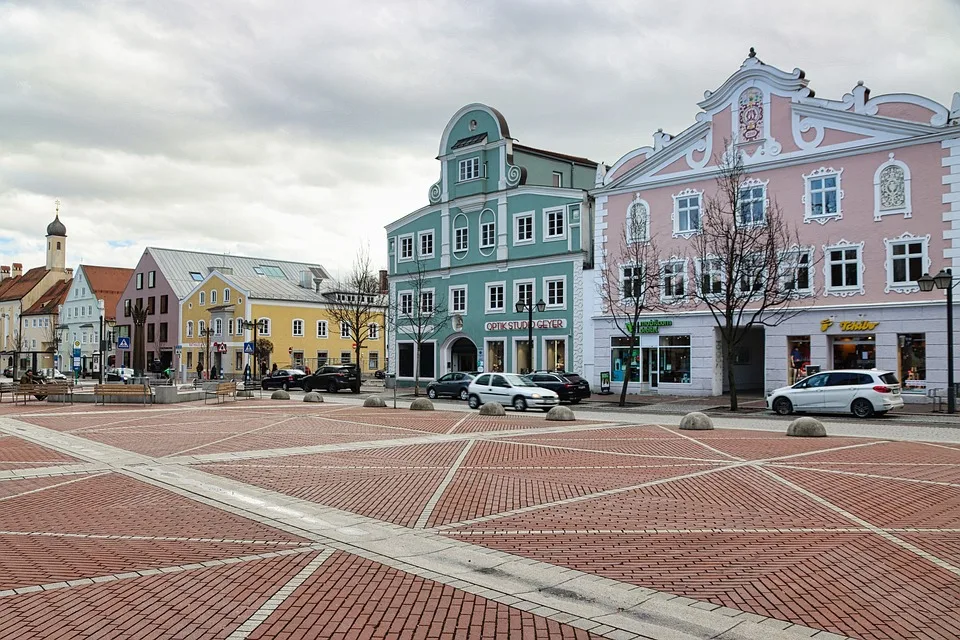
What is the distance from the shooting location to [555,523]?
32.5ft

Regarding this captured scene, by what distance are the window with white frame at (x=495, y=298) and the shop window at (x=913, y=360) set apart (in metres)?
21.5

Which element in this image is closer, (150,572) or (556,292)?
(150,572)

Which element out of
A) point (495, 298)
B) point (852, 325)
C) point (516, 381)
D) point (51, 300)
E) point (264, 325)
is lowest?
point (516, 381)

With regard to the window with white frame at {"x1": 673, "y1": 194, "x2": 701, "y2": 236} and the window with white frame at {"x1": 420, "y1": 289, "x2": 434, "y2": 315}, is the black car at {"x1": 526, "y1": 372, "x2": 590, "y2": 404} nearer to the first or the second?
the window with white frame at {"x1": 673, "y1": 194, "x2": 701, "y2": 236}

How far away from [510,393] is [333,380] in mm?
16749

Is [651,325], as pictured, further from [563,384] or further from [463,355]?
[463,355]

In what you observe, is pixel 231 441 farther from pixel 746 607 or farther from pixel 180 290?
pixel 180 290

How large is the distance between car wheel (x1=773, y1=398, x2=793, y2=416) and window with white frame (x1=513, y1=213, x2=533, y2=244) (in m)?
20.4

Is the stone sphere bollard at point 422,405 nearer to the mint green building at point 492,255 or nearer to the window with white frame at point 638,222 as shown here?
the mint green building at point 492,255

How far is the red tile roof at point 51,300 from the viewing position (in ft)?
338

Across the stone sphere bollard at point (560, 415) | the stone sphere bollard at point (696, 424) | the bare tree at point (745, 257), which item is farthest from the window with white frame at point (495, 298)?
the stone sphere bollard at point (696, 424)

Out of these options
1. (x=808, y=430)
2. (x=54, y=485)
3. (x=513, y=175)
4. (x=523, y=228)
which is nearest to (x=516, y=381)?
(x=808, y=430)

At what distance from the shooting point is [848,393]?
87.5 ft

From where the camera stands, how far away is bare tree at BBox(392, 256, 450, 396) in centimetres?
5100
